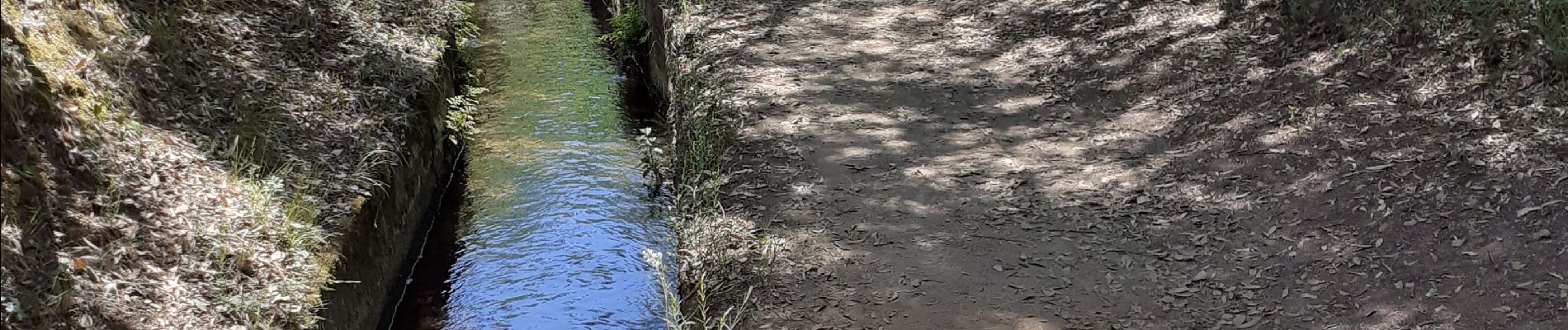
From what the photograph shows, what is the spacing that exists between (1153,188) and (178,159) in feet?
16.6

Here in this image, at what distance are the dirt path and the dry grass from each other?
7.56ft

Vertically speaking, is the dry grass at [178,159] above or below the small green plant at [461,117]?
above

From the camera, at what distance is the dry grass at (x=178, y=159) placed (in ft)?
15.1

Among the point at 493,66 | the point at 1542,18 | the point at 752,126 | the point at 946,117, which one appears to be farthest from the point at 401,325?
the point at 1542,18

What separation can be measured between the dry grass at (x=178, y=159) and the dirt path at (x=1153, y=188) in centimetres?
231

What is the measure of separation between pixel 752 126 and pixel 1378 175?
144 inches

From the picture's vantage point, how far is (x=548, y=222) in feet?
25.6

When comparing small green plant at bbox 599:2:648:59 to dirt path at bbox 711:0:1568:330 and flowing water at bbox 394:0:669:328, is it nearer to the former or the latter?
flowing water at bbox 394:0:669:328

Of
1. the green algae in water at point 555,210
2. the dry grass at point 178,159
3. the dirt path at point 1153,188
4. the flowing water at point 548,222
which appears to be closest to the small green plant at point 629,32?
the green algae in water at point 555,210

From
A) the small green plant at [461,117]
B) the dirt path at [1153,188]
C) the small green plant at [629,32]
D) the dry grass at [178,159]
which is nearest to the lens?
the dry grass at [178,159]

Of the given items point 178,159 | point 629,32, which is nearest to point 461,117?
point 629,32

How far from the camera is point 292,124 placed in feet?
22.2

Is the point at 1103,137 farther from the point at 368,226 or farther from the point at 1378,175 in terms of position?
the point at 368,226

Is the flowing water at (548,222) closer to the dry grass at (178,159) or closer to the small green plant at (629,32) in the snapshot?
the small green plant at (629,32)
